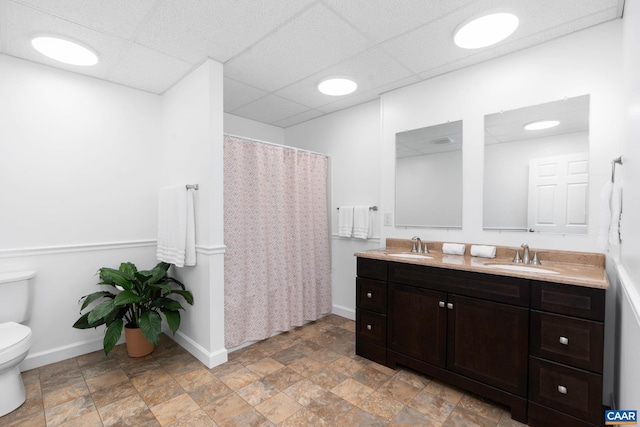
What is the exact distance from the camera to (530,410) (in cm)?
163

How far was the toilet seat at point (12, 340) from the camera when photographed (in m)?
1.68

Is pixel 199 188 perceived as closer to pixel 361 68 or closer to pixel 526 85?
pixel 361 68

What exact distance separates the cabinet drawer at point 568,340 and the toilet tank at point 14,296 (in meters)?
3.34

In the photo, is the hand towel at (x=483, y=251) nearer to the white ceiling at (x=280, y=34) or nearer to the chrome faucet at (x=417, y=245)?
the chrome faucet at (x=417, y=245)

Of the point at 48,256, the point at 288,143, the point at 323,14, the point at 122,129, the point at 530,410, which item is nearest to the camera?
the point at 530,410

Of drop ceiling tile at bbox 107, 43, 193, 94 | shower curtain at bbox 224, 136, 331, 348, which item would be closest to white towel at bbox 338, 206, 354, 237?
shower curtain at bbox 224, 136, 331, 348

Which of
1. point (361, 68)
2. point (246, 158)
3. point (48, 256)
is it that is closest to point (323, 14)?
point (361, 68)

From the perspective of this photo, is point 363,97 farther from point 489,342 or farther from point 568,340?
point 568,340

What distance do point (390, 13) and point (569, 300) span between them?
187 cm

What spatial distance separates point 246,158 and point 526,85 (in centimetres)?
223

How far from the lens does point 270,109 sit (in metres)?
3.32

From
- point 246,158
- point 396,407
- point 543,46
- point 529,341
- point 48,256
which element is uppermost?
point 543,46

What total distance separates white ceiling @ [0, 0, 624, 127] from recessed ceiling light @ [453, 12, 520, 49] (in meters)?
0.06

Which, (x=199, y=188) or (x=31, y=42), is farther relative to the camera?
(x=199, y=188)
